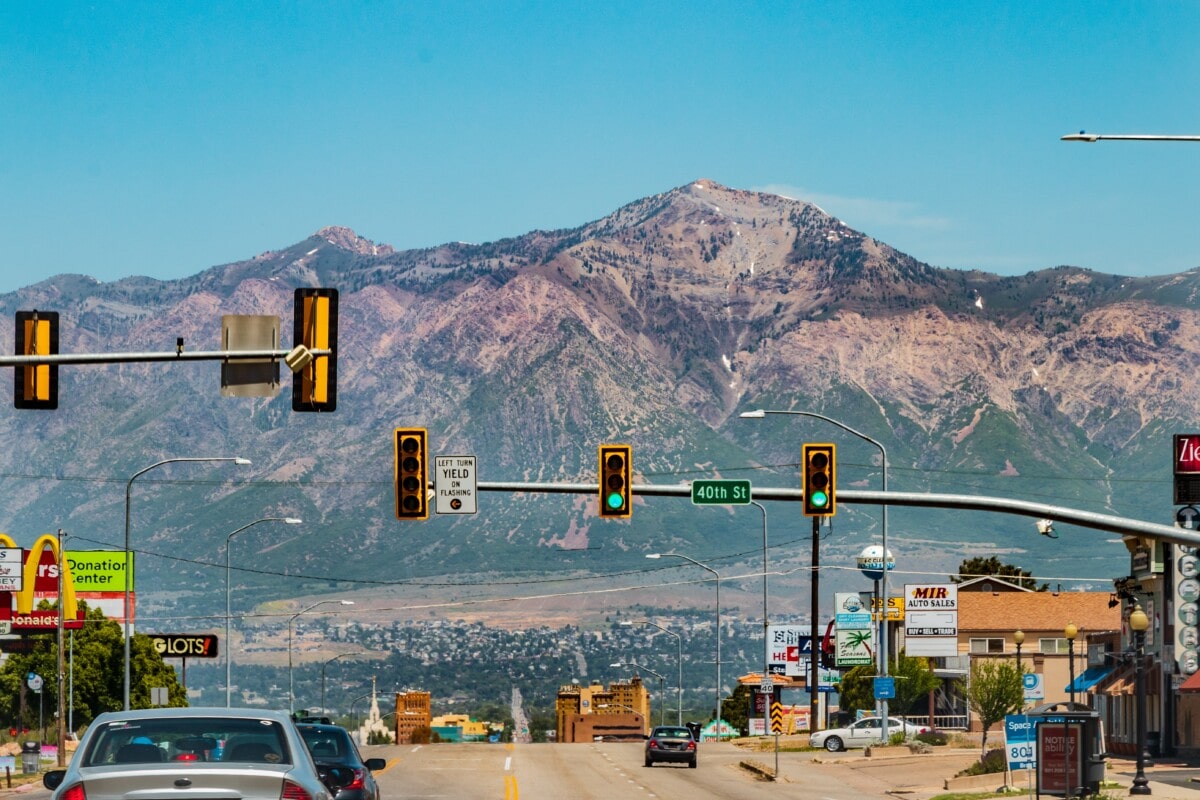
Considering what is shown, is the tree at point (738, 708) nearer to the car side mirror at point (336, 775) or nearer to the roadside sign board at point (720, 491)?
the roadside sign board at point (720, 491)

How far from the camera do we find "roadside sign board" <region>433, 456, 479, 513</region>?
38.9m

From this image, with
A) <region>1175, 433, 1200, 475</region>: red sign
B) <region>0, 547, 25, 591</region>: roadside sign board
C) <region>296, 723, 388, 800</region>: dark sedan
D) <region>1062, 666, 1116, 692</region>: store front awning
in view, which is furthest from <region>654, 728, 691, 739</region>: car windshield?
<region>296, 723, 388, 800</region>: dark sedan

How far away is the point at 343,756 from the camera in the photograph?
25453mm

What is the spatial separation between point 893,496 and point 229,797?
20627mm

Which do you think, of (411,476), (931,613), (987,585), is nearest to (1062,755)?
(411,476)

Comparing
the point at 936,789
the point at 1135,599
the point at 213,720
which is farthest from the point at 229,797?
the point at 1135,599

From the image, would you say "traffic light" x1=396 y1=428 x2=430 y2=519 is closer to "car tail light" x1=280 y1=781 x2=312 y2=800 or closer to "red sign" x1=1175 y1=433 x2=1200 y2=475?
"red sign" x1=1175 y1=433 x2=1200 y2=475

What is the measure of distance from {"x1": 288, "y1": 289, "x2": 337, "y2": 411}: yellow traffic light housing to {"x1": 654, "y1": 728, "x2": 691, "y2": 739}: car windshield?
131 ft

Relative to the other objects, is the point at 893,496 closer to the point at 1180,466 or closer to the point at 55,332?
the point at 1180,466

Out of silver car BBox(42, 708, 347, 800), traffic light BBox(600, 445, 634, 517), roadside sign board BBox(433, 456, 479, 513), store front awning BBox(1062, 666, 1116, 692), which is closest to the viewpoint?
silver car BBox(42, 708, 347, 800)

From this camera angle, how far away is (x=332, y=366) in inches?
1000

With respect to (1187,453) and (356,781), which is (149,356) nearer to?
(356,781)

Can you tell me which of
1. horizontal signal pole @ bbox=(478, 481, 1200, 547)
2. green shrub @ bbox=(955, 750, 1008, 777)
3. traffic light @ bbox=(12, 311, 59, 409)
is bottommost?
green shrub @ bbox=(955, 750, 1008, 777)

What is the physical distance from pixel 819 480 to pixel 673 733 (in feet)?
102
